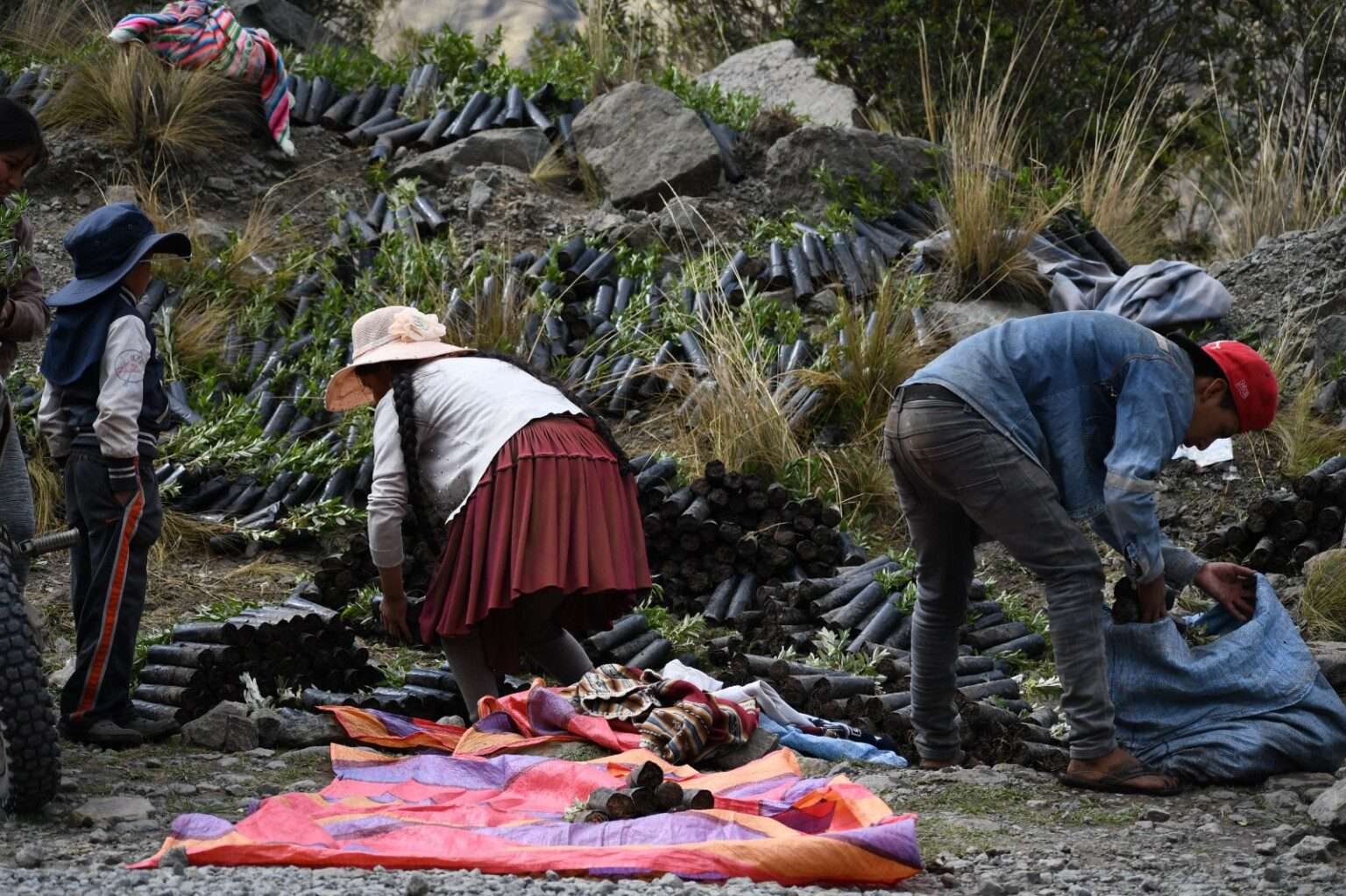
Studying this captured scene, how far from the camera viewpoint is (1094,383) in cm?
472

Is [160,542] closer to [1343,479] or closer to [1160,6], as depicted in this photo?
[1343,479]

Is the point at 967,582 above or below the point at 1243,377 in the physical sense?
below

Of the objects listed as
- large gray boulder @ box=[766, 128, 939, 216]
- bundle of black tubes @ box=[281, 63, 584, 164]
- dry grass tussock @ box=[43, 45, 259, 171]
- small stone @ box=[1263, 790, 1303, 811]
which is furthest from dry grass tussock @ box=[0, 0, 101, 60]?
small stone @ box=[1263, 790, 1303, 811]

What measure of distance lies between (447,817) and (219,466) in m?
5.22

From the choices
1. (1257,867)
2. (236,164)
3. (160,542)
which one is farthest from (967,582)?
(236,164)

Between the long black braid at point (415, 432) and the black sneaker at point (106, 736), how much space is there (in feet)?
3.93

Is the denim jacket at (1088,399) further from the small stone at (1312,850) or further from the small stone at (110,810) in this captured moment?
the small stone at (110,810)

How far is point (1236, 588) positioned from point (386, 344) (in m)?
2.96

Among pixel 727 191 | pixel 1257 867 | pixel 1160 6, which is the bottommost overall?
pixel 1257 867

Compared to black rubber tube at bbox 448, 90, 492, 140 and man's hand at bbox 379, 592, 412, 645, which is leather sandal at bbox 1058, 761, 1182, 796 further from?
black rubber tube at bbox 448, 90, 492, 140

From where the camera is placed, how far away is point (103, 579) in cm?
536

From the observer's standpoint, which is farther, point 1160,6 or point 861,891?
point 1160,6

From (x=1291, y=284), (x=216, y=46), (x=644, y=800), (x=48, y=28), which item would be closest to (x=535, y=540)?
(x=644, y=800)

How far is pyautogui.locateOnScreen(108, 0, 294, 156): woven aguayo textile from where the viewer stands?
12516 millimetres
